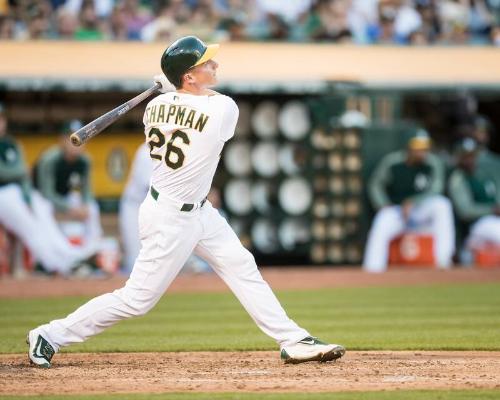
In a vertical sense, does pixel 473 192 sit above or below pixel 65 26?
below

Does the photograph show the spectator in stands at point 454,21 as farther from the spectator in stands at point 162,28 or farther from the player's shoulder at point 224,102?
the player's shoulder at point 224,102

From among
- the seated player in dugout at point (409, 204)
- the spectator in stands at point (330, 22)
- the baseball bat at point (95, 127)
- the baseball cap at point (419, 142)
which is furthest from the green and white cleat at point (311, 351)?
the spectator in stands at point (330, 22)

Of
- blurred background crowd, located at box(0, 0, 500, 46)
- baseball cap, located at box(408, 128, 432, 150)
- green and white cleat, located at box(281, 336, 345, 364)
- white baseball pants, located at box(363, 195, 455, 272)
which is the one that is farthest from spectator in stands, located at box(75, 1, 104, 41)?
green and white cleat, located at box(281, 336, 345, 364)

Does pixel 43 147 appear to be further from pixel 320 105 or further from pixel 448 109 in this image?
pixel 448 109

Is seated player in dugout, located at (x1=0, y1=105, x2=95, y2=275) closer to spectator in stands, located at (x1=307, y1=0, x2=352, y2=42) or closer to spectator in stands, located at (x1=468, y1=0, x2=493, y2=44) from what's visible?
spectator in stands, located at (x1=307, y1=0, x2=352, y2=42)

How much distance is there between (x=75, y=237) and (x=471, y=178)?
5.83 meters

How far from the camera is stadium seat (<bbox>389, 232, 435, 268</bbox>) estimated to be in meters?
17.3

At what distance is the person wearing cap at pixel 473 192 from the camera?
17703mm

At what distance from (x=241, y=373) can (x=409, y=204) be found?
1019 cm

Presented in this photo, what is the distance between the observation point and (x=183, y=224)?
23.6ft

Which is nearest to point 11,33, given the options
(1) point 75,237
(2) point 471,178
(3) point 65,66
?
(3) point 65,66

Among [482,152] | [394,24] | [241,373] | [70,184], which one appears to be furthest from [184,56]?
[394,24]

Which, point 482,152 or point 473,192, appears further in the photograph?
point 482,152

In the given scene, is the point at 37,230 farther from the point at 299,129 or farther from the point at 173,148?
the point at 173,148
